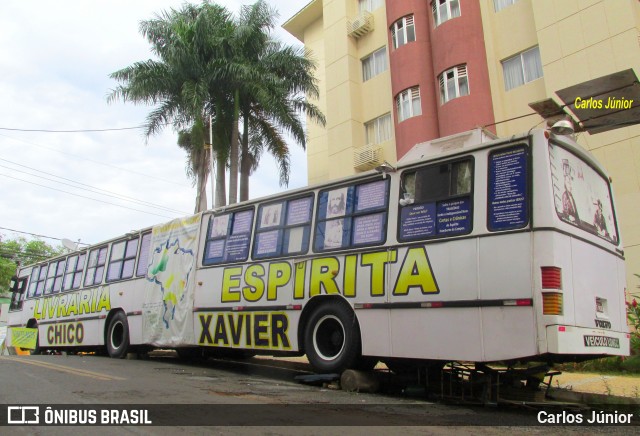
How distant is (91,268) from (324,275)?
28.8ft

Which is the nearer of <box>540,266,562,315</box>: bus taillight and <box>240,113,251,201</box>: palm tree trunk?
<box>540,266,562,315</box>: bus taillight

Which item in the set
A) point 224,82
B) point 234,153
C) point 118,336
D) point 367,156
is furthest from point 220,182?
point 118,336

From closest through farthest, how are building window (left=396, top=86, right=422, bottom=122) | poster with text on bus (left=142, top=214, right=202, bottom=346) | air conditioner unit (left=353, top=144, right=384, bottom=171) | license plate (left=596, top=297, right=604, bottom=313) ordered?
license plate (left=596, top=297, right=604, bottom=313)
poster with text on bus (left=142, top=214, right=202, bottom=346)
building window (left=396, top=86, right=422, bottom=122)
air conditioner unit (left=353, top=144, right=384, bottom=171)

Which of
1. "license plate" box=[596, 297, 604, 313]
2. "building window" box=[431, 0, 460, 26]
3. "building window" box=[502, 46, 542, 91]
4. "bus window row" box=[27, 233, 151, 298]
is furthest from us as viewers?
"building window" box=[431, 0, 460, 26]

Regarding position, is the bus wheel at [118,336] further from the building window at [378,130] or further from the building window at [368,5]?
the building window at [368,5]

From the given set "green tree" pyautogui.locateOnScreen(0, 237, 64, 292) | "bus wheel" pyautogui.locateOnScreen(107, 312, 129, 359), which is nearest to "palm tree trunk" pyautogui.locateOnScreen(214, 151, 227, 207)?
"bus wheel" pyautogui.locateOnScreen(107, 312, 129, 359)

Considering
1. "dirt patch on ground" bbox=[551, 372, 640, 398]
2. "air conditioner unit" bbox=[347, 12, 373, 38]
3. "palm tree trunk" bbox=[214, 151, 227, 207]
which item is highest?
"air conditioner unit" bbox=[347, 12, 373, 38]

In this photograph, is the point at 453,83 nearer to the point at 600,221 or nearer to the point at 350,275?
the point at 600,221

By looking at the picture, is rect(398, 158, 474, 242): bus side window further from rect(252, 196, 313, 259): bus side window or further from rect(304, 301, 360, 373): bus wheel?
rect(252, 196, 313, 259): bus side window

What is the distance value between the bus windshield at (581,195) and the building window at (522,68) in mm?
9510

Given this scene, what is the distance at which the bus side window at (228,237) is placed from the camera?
9203mm

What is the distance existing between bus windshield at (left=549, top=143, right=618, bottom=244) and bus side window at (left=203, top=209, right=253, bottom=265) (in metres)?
5.15

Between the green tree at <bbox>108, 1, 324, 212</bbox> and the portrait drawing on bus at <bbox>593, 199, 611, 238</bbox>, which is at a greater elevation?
the green tree at <bbox>108, 1, 324, 212</bbox>

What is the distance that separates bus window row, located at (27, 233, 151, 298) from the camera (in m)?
12.2
